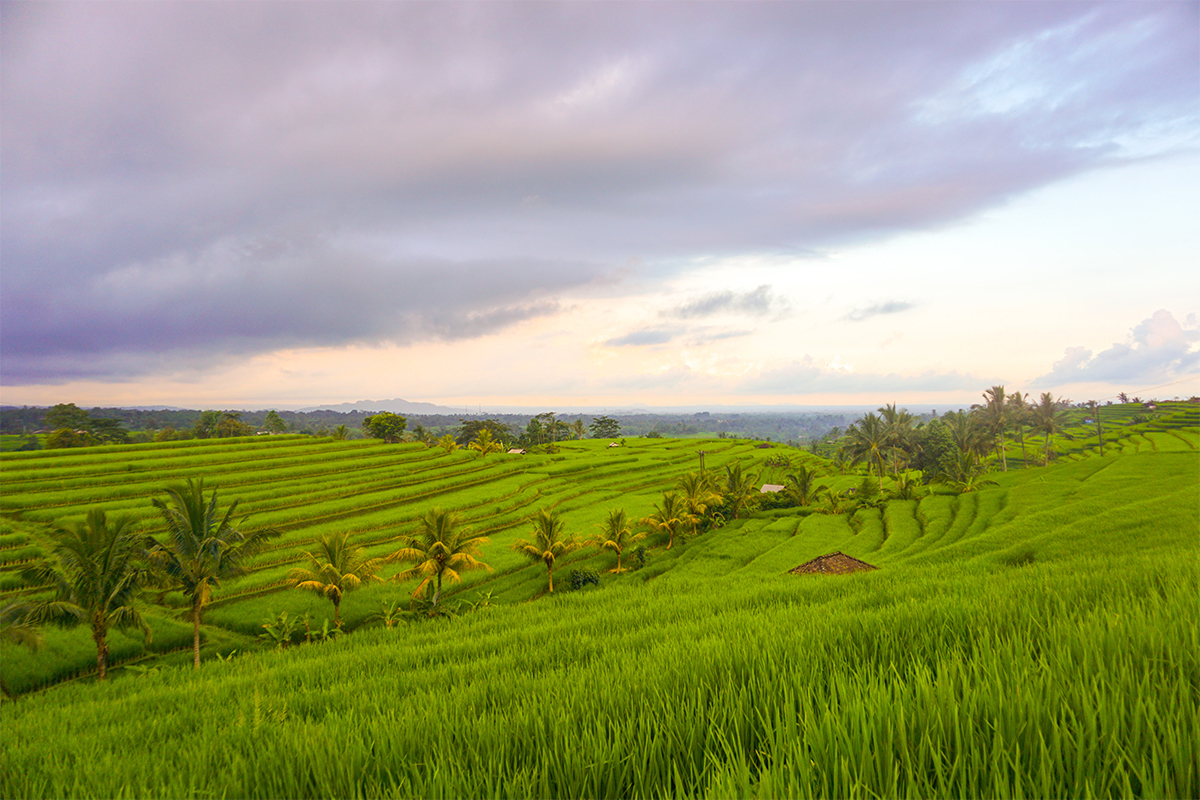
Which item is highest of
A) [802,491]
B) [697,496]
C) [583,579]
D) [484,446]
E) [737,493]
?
[484,446]

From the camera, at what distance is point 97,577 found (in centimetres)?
1930

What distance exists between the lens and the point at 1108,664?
239 centimetres

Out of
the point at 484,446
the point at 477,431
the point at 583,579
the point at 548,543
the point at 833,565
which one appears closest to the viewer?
the point at 833,565

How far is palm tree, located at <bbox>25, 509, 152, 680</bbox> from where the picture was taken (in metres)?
19.0

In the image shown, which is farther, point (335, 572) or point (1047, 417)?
point (1047, 417)

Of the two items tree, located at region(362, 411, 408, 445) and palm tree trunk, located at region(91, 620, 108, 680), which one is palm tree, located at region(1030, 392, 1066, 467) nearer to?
palm tree trunk, located at region(91, 620, 108, 680)

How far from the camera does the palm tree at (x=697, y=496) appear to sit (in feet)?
127

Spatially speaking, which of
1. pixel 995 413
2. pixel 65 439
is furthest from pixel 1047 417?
pixel 65 439

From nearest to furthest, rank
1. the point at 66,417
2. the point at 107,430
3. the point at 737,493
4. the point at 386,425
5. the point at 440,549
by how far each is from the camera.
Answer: the point at 440,549 < the point at 737,493 < the point at 107,430 < the point at 66,417 < the point at 386,425

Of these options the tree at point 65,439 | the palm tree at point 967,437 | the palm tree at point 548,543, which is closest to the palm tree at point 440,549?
the palm tree at point 548,543

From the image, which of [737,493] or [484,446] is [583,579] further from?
[484,446]

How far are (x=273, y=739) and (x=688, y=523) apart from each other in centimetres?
3709

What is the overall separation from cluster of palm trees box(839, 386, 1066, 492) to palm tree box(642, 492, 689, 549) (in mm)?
22216

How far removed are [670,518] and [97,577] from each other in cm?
3066
